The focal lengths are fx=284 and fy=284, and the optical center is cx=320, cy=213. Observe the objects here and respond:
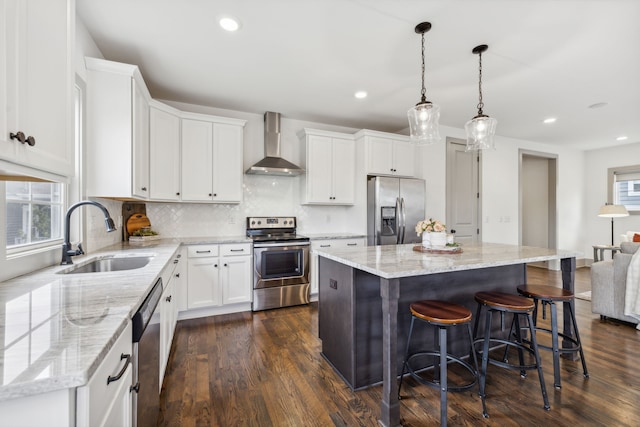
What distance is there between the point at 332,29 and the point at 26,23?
1.84 metres

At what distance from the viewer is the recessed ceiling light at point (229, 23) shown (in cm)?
211

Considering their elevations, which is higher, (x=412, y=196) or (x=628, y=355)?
(x=412, y=196)

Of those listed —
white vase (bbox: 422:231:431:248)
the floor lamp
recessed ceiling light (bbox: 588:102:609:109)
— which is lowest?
white vase (bbox: 422:231:431:248)

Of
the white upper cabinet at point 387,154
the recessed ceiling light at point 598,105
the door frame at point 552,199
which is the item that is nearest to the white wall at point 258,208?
the white upper cabinet at point 387,154

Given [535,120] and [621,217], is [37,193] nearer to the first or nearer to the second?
[535,120]

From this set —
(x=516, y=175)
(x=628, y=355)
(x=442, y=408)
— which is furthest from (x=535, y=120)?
(x=442, y=408)

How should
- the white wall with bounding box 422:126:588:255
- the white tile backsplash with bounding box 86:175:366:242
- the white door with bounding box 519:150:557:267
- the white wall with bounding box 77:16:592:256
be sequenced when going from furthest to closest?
1. the white door with bounding box 519:150:557:267
2. the white wall with bounding box 422:126:588:255
3. the white wall with bounding box 77:16:592:256
4. the white tile backsplash with bounding box 86:175:366:242

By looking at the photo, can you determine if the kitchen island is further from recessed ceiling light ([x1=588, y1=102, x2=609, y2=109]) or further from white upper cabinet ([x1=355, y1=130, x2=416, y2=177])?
recessed ceiling light ([x1=588, y1=102, x2=609, y2=109])

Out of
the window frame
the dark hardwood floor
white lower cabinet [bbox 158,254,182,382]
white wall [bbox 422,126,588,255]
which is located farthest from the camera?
white wall [bbox 422,126,588,255]

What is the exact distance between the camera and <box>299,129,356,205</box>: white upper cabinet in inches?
160

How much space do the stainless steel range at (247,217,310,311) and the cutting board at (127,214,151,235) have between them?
131cm

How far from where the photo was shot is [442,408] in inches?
61.9

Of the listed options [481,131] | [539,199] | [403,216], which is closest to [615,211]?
[539,199]

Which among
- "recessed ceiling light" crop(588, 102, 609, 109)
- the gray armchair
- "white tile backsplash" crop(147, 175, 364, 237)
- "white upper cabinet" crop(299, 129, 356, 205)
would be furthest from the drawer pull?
"recessed ceiling light" crop(588, 102, 609, 109)
